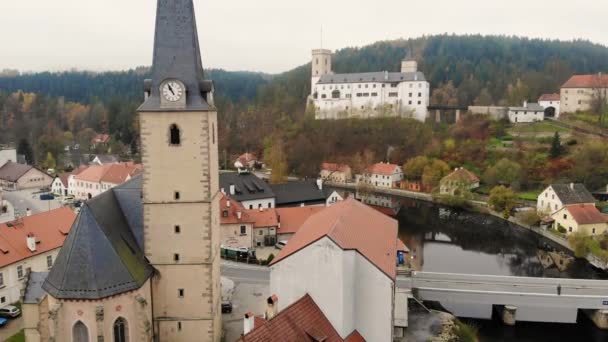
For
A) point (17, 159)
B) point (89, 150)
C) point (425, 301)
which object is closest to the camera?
point (425, 301)

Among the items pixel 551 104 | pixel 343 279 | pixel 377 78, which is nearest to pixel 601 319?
pixel 343 279

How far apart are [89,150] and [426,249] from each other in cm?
7919

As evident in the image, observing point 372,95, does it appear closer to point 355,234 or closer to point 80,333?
point 355,234

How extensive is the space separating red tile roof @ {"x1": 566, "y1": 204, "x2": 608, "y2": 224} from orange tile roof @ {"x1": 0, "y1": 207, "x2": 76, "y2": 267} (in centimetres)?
4119

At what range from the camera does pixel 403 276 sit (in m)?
29.7

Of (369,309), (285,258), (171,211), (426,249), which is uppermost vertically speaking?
(171,211)

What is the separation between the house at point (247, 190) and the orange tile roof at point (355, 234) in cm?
2205

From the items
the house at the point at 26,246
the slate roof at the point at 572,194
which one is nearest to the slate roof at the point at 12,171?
the house at the point at 26,246

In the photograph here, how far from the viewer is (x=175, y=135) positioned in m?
18.8

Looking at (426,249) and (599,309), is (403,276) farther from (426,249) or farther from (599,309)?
(426,249)

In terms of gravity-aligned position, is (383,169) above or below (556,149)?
below

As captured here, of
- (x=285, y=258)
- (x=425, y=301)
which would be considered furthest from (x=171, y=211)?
(x=425, y=301)

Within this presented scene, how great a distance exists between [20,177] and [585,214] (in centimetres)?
6647

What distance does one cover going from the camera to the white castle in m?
99.7
